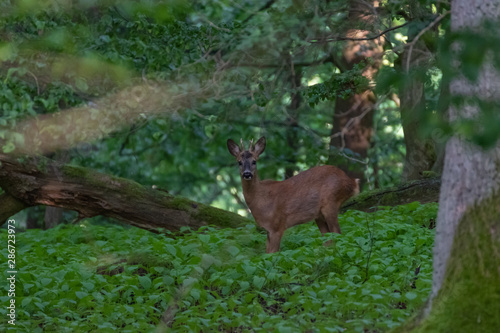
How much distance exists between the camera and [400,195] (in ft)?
40.9

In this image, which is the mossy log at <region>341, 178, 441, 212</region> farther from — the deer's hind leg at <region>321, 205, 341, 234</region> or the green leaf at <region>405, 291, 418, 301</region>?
the green leaf at <region>405, 291, 418, 301</region>

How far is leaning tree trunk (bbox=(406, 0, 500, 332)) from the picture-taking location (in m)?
4.71

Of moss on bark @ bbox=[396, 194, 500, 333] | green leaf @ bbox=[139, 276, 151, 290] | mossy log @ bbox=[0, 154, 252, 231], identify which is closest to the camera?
moss on bark @ bbox=[396, 194, 500, 333]

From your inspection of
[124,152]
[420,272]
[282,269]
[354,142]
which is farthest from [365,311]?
[124,152]

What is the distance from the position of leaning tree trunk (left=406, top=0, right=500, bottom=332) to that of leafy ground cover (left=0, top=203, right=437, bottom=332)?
68 cm

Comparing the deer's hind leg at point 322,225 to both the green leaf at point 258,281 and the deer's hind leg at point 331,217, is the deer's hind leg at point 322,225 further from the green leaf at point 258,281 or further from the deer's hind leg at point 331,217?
the green leaf at point 258,281

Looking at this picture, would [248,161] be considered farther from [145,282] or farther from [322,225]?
[145,282]

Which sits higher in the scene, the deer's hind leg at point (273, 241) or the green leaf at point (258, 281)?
the deer's hind leg at point (273, 241)

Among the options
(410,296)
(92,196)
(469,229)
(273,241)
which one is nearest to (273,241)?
(273,241)

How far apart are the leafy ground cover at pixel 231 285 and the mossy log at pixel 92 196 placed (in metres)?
1.52

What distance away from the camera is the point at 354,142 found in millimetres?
16844

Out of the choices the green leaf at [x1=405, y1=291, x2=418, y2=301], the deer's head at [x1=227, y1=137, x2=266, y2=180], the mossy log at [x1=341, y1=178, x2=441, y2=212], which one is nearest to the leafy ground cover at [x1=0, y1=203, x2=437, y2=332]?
the green leaf at [x1=405, y1=291, x2=418, y2=301]

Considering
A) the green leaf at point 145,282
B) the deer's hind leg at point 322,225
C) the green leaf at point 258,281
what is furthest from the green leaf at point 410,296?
the deer's hind leg at point 322,225

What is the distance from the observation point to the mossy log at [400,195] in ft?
40.0
